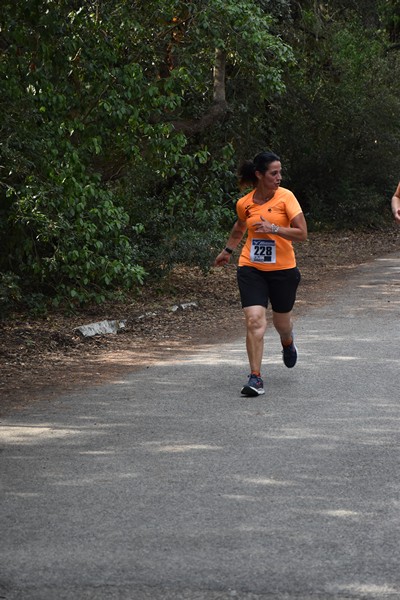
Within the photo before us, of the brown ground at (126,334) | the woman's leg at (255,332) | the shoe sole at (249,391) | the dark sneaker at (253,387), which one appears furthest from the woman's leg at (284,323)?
the brown ground at (126,334)

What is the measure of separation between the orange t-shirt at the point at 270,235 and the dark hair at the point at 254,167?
0.11 m

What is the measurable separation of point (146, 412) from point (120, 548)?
3055 millimetres

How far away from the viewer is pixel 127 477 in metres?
6.30

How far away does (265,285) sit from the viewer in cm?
895

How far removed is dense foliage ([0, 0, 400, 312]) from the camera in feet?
38.4

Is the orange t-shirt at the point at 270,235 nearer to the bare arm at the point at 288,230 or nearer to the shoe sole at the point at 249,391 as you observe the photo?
the bare arm at the point at 288,230

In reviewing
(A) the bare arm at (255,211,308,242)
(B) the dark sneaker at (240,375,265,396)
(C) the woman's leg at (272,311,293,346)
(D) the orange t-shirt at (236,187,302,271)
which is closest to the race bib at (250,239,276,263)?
(D) the orange t-shirt at (236,187,302,271)

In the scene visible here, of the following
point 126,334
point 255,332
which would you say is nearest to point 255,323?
point 255,332

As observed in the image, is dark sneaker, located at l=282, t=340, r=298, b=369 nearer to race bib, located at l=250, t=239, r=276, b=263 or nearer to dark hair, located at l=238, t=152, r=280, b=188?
race bib, located at l=250, t=239, r=276, b=263

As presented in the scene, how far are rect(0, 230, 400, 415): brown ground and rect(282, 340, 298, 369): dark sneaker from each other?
1443mm

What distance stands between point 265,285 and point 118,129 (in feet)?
16.8

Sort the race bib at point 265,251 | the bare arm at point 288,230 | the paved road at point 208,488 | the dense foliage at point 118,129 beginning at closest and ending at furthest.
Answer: the paved road at point 208,488 < the bare arm at point 288,230 < the race bib at point 265,251 < the dense foliage at point 118,129

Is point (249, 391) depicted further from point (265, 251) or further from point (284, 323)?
point (265, 251)

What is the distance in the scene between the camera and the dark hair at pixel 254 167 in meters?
8.67
